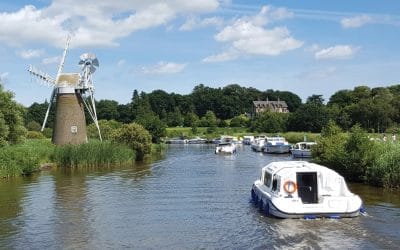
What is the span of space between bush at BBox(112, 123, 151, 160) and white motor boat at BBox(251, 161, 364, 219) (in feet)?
121

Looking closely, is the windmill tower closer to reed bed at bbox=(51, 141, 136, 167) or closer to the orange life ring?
reed bed at bbox=(51, 141, 136, 167)

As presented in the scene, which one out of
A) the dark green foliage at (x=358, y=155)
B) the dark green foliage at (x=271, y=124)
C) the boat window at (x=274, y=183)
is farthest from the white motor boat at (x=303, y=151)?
the dark green foliage at (x=271, y=124)

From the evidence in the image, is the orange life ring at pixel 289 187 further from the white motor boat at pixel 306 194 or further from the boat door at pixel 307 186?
the boat door at pixel 307 186

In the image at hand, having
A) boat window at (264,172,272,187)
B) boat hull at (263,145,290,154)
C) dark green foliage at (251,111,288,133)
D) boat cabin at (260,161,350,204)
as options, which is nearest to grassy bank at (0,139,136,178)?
boat window at (264,172,272,187)

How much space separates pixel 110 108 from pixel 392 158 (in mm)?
140900

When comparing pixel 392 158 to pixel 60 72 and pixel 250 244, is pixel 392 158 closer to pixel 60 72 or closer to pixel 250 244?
pixel 250 244

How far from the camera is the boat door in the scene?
22297 millimetres

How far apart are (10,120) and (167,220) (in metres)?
28.5

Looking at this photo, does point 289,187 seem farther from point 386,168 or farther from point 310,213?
point 386,168

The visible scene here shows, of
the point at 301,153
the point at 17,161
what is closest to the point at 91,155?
the point at 17,161

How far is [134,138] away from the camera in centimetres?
5988

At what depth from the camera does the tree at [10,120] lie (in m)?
42.3

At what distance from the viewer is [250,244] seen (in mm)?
17297

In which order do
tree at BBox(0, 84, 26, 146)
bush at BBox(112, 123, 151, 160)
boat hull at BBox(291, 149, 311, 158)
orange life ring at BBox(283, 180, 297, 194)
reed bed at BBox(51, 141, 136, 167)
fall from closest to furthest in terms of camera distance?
orange life ring at BBox(283, 180, 297, 194) < tree at BBox(0, 84, 26, 146) < reed bed at BBox(51, 141, 136, 167) < bush at BBox(112, 123, 151, 160) < boat hull at BBox(291, 149, 311, 158)
